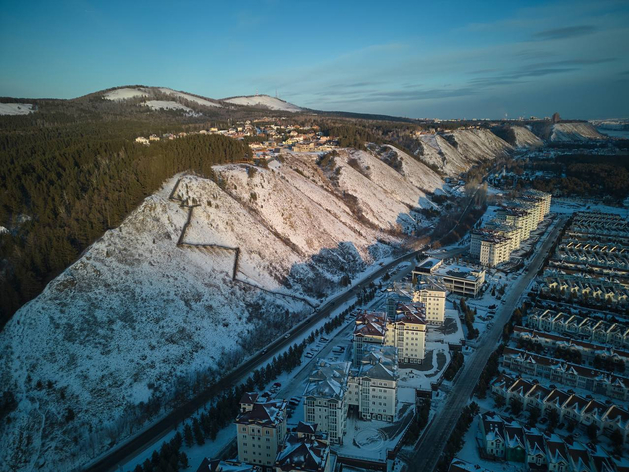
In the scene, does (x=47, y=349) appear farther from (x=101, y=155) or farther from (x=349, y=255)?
(x=349, y=255)

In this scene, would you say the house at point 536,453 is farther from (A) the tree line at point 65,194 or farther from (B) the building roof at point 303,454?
(A) the tree line at point 65,194

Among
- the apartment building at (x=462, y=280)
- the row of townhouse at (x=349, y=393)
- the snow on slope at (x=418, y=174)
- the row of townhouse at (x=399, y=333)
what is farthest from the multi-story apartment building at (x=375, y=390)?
the snow on slope at (x=418, y=174)

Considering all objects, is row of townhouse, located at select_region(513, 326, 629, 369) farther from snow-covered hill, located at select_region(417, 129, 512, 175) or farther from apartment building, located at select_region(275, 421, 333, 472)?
snow-covered hill, located at select_region(417, 129, 512, 175)

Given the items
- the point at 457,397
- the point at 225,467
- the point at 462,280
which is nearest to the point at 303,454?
the point at 225,467

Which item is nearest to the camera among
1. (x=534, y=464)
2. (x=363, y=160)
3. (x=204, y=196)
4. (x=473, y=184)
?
(x=534, y=464)

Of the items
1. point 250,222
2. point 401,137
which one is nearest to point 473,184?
point 401,137
